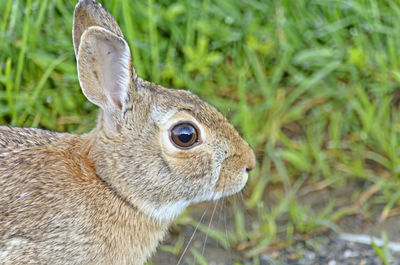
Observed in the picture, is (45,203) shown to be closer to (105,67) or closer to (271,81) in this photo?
(105,67)

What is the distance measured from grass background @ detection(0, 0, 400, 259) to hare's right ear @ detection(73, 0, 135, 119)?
41.6 inches

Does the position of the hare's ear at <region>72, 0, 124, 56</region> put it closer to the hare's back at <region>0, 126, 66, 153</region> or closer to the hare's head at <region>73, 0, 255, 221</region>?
the hare's head at <region>73, 0, 255, 221</region>

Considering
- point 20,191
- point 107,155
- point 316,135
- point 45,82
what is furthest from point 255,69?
point 20,191

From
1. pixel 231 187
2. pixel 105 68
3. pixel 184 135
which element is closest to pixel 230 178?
pixel 231 187

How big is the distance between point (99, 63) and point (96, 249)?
84 centimetres

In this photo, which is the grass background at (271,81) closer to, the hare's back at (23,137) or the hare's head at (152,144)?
the hare's back at (23,137)

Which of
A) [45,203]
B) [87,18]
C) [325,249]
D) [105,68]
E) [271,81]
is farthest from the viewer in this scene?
[271,81]

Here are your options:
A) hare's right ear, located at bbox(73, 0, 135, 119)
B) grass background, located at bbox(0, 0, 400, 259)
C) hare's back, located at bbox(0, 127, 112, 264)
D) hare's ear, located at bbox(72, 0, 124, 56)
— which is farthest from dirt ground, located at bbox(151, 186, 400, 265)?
hare's ear, located at bbox(72, 0, 124, 56)

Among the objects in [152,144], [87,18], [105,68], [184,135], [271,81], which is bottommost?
[152,144]

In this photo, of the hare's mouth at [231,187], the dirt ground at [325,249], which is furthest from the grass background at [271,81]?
the hare's mouth at [231,187]

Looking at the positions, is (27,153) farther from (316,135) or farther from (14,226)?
(316,135)

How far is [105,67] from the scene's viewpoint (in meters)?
4.04

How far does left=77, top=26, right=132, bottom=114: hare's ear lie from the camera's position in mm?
3936

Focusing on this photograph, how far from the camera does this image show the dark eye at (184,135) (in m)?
4.04
